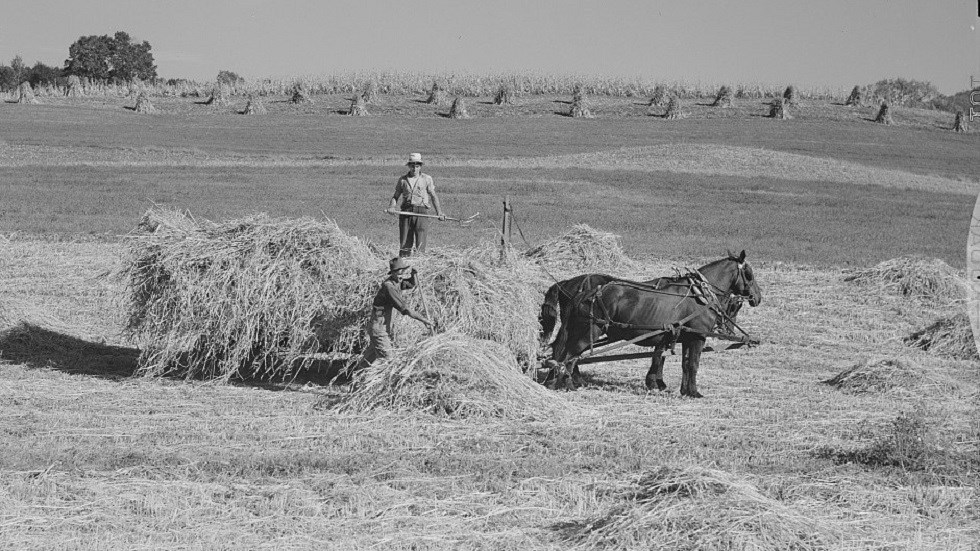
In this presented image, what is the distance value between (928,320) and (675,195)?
22.4m

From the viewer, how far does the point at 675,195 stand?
4088 centimetres

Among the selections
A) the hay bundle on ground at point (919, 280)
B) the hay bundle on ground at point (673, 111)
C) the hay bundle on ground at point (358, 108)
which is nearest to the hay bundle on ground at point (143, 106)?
the hay bundle on ground at point (358, 108)

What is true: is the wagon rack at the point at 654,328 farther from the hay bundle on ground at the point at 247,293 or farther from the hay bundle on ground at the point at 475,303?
the hay bundle on ground at the point at 247,293

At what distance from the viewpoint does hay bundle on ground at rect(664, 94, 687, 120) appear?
7208cm

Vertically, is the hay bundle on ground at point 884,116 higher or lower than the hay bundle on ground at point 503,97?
higher

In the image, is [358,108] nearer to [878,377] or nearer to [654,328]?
[654,328]

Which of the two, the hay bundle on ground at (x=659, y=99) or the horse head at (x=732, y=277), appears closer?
the horse head at (x=732, y=277)

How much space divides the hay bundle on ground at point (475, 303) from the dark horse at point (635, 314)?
1.25ft

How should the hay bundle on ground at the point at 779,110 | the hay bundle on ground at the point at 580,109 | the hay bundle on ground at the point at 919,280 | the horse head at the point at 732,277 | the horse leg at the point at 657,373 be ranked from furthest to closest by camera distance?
the hay bundle on ground at the point at 779,110 → the hay bundle on ground at the point at 580,109 → the hay bundle on ground at the point at 919,280 → the horse head at the point at 732,277 → the horse leg at the point at 657,373

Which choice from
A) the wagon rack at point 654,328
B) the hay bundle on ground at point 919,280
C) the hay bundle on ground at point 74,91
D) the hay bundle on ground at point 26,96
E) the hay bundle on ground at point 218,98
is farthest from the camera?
the hay bundle on ground at point 74,91

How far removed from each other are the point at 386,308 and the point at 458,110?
59.1 m

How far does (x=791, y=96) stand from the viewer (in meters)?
79.0

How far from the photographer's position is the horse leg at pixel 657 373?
Answer: 13.0 metres

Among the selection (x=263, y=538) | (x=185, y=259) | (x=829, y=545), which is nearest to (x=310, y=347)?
(x=185, y=259)
